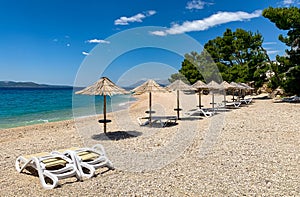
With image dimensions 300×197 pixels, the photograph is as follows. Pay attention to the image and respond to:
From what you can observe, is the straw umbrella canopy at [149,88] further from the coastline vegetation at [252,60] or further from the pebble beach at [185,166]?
the coastline vegetation at [252,60]

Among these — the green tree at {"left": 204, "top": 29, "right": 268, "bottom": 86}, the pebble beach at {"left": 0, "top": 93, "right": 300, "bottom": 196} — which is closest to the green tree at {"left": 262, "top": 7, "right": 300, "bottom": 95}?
the green tree at {"left": 204, "top": 29, "right": 268, "bottom": 86}

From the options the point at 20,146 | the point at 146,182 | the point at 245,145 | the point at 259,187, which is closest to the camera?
the point at 259,187

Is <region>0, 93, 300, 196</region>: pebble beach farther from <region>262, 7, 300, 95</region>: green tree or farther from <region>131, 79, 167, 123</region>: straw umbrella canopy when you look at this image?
<region>262, 7, 300, 95</region>: green tree

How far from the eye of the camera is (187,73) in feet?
111

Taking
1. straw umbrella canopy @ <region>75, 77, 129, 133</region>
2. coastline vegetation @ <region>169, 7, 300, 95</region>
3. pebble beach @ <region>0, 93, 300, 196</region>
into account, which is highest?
coastline vegetation @ <region>169, 7, 300, 95</region>

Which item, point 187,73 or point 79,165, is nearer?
point 79,165

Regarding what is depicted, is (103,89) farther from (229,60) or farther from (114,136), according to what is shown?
(229,60)

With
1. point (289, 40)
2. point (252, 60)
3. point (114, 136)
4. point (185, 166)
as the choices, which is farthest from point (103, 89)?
point (252, 60)

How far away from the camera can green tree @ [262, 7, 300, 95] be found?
1647 centimetres

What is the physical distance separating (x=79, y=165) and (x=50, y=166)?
19.4 inches

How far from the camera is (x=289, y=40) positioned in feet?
56.5

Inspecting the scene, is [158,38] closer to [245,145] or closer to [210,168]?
[245,145]

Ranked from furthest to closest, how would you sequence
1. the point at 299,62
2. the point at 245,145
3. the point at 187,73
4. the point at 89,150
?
1. the point at 187,73
2. the point at 299,62
3. the point at 245,145
4. the point at 89,150

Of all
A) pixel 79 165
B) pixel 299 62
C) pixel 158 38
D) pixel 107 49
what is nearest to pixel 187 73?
pixel 299 62
